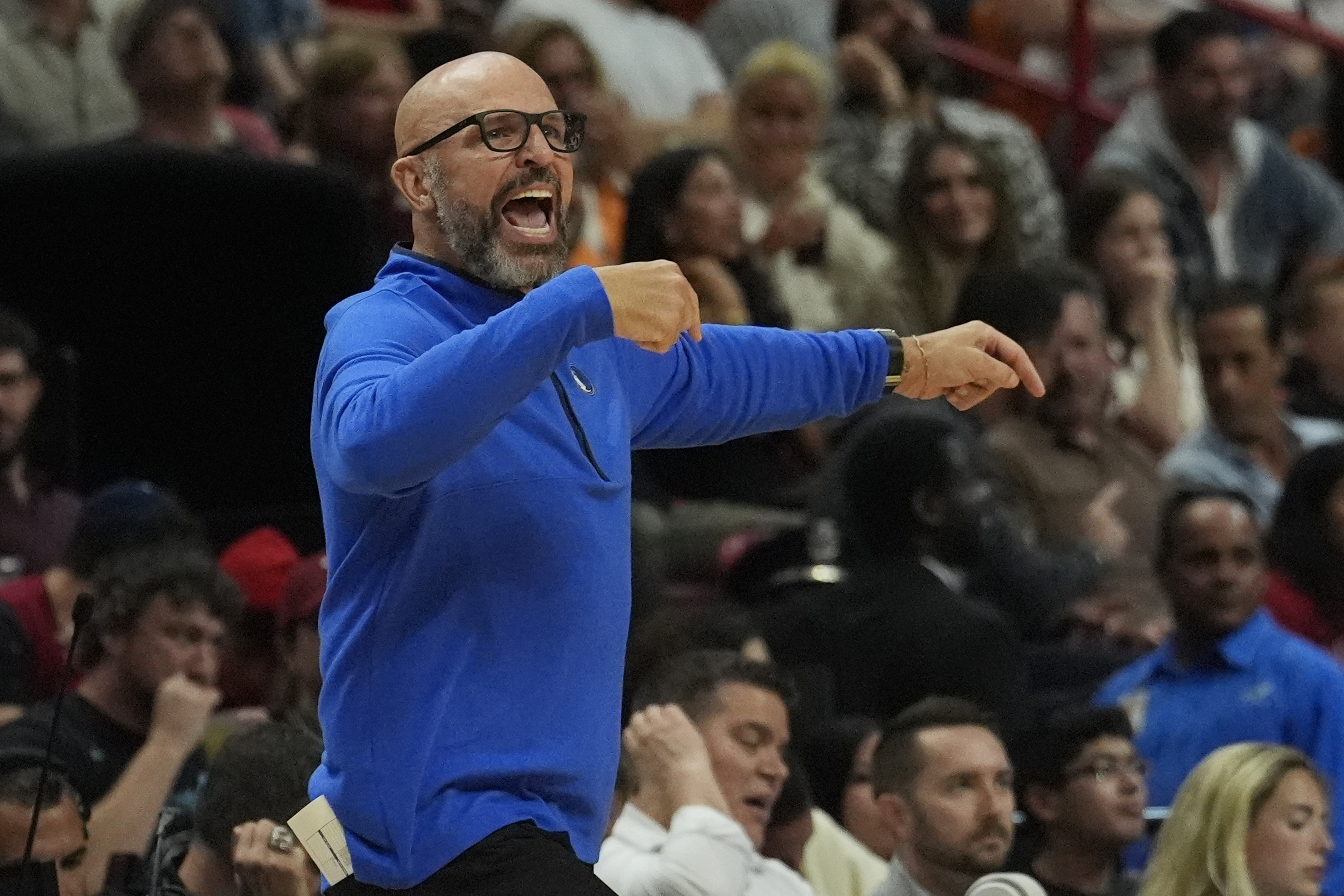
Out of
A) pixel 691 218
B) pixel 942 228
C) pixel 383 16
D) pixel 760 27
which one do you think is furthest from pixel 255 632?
pixel 760 27

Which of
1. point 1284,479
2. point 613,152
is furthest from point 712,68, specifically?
point 1284,479

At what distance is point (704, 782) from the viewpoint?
14.3 ft

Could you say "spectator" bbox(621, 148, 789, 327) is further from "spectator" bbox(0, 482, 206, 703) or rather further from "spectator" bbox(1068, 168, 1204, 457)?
"spectator" bbox(0, 482, 206, 703)

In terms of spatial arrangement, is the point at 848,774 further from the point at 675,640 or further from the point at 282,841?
the point at 282,841

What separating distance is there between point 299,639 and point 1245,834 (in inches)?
75.1

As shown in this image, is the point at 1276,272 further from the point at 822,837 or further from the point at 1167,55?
the point at 822,837

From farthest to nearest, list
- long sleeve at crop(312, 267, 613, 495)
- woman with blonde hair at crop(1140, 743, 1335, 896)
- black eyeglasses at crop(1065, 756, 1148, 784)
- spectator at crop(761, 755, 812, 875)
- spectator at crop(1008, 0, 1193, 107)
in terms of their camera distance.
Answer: spectator at crop(1008, 0, 1193, 107) → black eyeglasses at crop(1065, 756, 1148, 784) → spectator at crop(761, 755, 812, 875) → woman with blonde hair at crop(1140, 743, 1335, 896) → long sleeve at crop(312, 267, 613, 495)

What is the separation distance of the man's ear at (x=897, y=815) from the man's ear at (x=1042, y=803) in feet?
1.58

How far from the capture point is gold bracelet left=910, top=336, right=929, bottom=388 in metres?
3.26

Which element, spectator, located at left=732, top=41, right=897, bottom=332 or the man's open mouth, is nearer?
the man's open mouth

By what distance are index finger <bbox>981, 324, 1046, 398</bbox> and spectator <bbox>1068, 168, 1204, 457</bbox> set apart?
414cm

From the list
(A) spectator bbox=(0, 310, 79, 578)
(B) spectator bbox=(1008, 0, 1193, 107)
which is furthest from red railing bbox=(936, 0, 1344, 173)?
(A) spectator bbox=(0, 310, 79, 578)

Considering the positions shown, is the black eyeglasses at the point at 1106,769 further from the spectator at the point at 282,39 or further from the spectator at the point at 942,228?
the spectator at the point at 282,39

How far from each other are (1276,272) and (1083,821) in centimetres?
426
